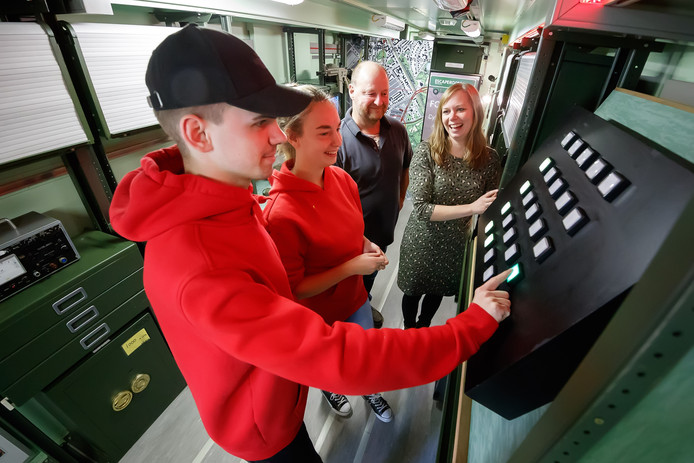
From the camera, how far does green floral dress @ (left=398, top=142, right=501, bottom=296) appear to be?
64.8 inches

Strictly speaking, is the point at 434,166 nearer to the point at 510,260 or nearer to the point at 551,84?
the point at 551,84

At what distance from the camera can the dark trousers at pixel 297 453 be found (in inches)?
44.2

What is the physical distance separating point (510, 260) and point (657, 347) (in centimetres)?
51

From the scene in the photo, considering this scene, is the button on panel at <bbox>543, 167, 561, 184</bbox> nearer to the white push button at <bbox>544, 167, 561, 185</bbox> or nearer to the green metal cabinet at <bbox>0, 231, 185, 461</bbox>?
the white push button at <bbox>544, 167, 561, 185</bbox>

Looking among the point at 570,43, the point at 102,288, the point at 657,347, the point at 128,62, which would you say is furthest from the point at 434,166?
the point at 102,288

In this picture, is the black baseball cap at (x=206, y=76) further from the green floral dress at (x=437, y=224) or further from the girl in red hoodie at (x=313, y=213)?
the green floral dress at (x=437, y=224)

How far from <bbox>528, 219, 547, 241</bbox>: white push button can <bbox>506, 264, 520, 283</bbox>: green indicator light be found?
89 millimetres

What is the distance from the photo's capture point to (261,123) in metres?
0.75

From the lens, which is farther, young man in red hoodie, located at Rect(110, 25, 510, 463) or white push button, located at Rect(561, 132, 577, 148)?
white push button, located at Rect(561, 132, 577, 148)

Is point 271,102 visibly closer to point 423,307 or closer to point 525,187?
point 525,187

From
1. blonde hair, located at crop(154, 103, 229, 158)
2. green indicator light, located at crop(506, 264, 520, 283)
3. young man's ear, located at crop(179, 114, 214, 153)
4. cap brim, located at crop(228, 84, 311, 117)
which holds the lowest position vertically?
green indicator light, located at crop(506, 264, 520, 283)

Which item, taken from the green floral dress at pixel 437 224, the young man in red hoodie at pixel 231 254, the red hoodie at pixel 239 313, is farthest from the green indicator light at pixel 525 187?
the green floral dress at pixel 437 224

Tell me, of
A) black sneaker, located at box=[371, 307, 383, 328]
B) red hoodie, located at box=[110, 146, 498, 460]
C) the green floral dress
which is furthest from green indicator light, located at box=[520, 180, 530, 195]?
black sneaker, located at box=[371, 307, 383, 328]

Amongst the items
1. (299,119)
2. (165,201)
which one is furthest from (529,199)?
(165,201)
